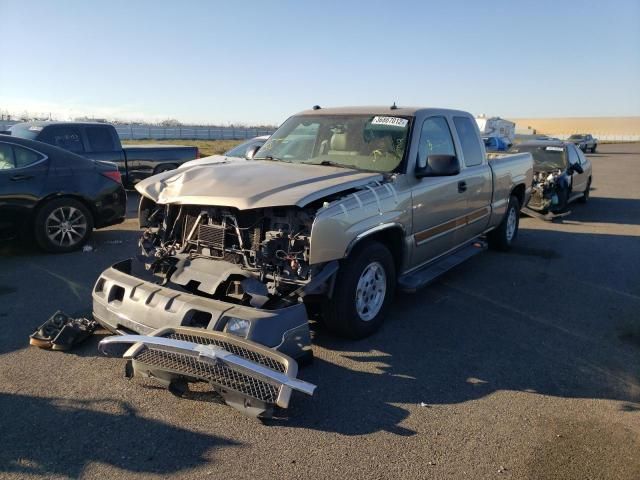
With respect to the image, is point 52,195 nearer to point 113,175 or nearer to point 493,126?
point 113,175

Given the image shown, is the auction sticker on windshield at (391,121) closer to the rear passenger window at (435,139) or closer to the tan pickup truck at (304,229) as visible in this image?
the tan pickup truck at (304,229)

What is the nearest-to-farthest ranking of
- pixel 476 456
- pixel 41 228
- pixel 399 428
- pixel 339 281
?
pixel 476 456 < pixel 399 428 < pixel 339 281 < pixel 41 228

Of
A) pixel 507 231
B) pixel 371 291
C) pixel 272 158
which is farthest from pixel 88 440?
pixel 507 231

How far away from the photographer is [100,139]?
37.4 feet

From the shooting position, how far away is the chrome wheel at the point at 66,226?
285 inches

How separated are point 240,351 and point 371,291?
1.63 meters

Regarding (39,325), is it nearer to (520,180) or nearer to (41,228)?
(41,228)

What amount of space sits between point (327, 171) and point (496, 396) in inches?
94.4

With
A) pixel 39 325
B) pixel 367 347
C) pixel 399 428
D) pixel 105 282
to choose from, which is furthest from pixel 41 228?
pixel 399 428

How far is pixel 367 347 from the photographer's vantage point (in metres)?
4.47

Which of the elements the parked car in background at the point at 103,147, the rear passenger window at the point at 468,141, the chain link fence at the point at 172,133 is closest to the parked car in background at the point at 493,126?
the chain link fence at the point at 172,133

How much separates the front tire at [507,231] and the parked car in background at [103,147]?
8.14m

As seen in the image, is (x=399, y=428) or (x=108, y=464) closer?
(x=108, y=464)

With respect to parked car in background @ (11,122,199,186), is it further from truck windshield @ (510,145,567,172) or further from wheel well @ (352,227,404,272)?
truck windshield @ (510,145,567,172)
